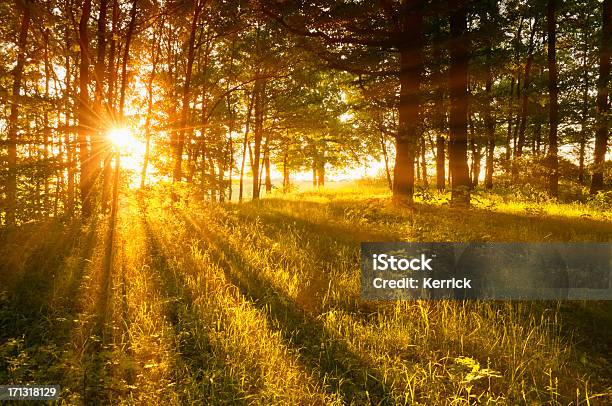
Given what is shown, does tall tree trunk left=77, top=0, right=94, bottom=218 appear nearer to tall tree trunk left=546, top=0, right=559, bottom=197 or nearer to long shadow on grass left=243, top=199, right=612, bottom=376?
long shadow on grass left=243, top=199, right=612, bottom=376


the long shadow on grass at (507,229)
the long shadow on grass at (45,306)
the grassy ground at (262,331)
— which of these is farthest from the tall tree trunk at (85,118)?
the long shadow on grass at (507,229)

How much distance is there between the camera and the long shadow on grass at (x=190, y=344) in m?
3.33

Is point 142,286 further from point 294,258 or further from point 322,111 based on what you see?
point 322,111

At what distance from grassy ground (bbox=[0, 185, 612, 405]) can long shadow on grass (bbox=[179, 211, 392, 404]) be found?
20 mm

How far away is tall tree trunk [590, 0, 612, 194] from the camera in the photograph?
12.8m

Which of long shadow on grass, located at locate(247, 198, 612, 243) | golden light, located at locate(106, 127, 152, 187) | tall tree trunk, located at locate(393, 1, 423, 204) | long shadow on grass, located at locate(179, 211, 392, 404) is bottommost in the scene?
long shadow on grass, located at locate(179, 211, 392, 404)

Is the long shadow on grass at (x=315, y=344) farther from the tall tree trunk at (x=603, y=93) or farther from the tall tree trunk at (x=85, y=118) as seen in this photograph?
the tall tree trunk at (x=603, y=93)

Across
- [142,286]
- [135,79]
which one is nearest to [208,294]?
[142,286]

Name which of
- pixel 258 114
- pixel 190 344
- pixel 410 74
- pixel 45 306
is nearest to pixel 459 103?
pixel 410 74

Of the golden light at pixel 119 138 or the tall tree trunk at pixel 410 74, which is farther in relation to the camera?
the tall tree trunk at pixel 410 74

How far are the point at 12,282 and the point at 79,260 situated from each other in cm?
108

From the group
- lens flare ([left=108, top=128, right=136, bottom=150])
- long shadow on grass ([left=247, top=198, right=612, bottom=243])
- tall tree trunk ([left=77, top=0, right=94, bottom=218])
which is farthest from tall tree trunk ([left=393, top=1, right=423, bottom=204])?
tall tree trunk ([left=77, top=0, right=94, bottom=218])

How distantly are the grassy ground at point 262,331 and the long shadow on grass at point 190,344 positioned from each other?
0.02m

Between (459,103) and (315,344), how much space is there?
8.84m
